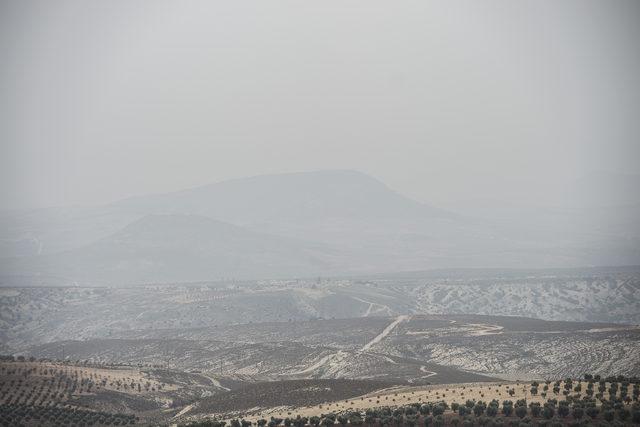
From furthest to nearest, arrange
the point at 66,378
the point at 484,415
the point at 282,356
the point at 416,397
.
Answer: the point at 282,356 < the point at 66,378 < the point at 416,397 < the point at 484,415

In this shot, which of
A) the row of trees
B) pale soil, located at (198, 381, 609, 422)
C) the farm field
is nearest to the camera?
the row of trees

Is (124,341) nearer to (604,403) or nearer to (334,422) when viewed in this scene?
(334,422)

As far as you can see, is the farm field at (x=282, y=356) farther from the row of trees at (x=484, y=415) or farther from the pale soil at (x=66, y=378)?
the row of trees at (x=484, y=415)

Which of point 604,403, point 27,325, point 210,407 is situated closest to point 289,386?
point 210,407

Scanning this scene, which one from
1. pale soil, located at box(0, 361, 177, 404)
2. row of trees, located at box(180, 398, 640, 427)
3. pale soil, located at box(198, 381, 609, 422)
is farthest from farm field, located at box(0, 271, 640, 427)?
row of trees, located at box(180, 398, 640, 427)

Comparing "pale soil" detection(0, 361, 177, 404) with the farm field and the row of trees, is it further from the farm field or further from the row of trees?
the row of trees

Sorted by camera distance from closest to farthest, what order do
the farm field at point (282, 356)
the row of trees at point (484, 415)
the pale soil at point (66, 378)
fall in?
the row of trees at point (484, 415) → the farm field at point (282, 356) → the pale soil at point (66, 378)

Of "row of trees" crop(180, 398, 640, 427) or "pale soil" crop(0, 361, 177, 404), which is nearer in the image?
"row of trees" crop(180, 398, 640, 427)

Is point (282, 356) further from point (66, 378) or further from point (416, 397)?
point (416, 397)

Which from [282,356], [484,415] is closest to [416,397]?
[484,415]

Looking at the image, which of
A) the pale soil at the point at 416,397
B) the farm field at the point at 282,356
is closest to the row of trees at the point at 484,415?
the farm field at the point at 282,356

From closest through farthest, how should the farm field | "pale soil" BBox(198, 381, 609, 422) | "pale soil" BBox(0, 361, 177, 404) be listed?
"pale soil" BBox(198, 381, 609, 422), the farm field, "pale soil" BBox(0, 361, 177, 404)
